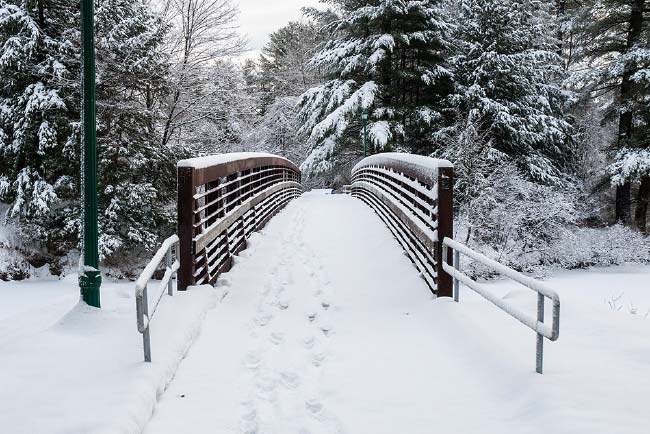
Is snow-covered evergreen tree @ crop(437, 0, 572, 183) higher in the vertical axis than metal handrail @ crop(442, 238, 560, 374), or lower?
higher

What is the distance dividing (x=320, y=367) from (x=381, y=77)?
23.5 m

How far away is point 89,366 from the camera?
4.12m

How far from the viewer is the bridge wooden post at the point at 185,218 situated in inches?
243

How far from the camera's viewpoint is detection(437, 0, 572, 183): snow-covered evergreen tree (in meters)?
24.3

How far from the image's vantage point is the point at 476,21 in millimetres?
25500

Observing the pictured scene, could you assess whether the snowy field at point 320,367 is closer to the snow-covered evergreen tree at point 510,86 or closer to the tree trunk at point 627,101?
the snow-covered evergreen tree at point 510,86

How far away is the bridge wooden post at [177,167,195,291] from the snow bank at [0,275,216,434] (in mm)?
352

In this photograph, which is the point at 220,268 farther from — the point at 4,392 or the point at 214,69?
the point at 214,69

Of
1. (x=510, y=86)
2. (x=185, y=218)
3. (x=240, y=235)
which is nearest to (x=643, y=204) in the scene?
(x=510, y=86)

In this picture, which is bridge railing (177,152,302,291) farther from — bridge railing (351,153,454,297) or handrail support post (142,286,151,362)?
bridge railing (351,153,454,297)

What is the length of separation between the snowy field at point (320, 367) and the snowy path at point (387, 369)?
15 mm

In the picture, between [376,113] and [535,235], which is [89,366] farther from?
[376,113]

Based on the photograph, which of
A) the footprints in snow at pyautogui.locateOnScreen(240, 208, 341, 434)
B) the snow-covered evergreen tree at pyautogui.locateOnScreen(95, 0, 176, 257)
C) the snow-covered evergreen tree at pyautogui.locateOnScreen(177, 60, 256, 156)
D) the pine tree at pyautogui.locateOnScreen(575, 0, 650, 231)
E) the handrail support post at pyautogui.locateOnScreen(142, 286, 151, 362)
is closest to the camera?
the footprints in snow at pyautogui.locateOnScreen(240, 208, 341, 434)

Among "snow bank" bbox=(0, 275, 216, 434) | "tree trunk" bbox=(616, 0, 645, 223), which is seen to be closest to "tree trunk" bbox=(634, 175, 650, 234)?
"tree trunk" bbox=(616, 0, 645, 223)
